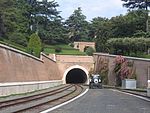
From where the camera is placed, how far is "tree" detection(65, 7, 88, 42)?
417ft

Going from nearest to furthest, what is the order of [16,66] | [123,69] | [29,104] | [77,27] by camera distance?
[29,104], [16,66], [123,69], [77,27]

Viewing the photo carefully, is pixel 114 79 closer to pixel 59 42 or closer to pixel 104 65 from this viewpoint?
pixel 104 65

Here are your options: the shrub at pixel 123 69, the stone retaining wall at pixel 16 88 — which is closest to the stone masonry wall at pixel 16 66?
the stone retaining wall at pixel 16 88

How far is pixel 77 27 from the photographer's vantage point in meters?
130

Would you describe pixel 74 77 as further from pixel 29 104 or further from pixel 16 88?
pixel 29 104

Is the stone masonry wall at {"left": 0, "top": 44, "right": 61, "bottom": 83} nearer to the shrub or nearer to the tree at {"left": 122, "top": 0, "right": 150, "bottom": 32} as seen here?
the shrub

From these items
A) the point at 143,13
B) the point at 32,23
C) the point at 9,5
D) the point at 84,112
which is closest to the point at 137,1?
the point at 143,13

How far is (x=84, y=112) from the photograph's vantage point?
54.3ft

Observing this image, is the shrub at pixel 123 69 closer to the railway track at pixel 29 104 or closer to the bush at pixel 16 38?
the bush at pixel 16 38

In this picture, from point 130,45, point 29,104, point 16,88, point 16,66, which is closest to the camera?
point 29,104

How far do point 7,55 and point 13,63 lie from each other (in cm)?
191

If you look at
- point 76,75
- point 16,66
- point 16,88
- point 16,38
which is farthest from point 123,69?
point 76,75

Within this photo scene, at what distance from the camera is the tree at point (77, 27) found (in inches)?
5005

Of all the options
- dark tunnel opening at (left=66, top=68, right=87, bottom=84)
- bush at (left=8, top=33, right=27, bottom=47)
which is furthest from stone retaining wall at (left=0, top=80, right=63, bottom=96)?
dark tunnel opening at (left=66, top=68, right=87, bottom=84)
